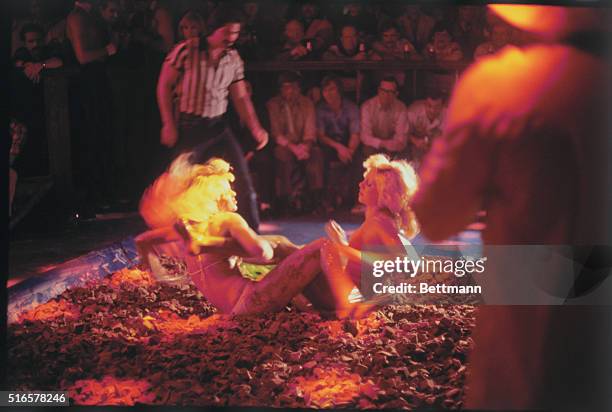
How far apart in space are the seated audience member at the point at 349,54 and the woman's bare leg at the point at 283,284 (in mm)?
848

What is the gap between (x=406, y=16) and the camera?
400 cm

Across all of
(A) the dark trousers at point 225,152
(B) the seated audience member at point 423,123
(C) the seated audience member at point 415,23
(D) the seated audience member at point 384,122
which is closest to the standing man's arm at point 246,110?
(A) the dark trousers at point 225,152

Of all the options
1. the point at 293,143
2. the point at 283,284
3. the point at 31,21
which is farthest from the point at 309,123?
the point at 31,21

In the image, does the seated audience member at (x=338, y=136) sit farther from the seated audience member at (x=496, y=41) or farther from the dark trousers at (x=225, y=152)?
the seated audience member at (x=496, y=41)

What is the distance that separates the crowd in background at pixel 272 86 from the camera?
4000mm

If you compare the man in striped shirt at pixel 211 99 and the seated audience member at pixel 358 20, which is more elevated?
the seated audience member at pixel 358 20

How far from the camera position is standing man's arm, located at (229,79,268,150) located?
4.04m

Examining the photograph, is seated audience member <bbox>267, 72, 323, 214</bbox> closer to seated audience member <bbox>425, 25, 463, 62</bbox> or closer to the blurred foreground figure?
the blurred foreground figure

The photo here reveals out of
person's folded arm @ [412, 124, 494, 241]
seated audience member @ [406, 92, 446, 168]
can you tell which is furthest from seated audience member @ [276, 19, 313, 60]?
person's folded arm @ [412, 124, 494, 241]

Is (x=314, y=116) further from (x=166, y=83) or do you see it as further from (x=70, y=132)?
(x=70, y=132)

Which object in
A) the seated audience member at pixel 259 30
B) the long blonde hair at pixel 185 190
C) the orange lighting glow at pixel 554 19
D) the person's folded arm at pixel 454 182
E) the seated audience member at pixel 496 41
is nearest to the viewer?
the person's folded arm at pixel 454 182

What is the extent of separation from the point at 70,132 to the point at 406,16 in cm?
188

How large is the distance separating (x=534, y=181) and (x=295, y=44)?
1.41 m

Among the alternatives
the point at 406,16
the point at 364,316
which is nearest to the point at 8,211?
the point at 364,316
